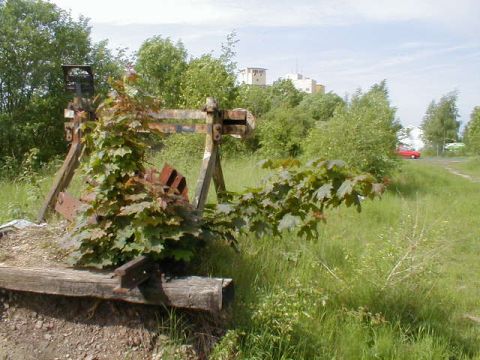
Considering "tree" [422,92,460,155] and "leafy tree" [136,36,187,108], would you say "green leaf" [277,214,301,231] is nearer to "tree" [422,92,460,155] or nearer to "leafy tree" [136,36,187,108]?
"leafy tree" [136,36,187,108]

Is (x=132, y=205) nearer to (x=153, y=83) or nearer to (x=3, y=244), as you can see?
(x=3, y=244)

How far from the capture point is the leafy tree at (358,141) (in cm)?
1092

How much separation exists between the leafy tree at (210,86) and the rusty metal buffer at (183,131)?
814cm

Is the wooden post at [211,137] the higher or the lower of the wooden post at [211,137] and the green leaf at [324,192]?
the higher

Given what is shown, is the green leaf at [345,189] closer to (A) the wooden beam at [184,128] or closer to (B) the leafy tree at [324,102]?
(A) the wooden beam at [184,128]

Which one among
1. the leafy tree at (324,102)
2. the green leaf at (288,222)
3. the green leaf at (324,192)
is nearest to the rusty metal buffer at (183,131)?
the green leaf at (288,222)

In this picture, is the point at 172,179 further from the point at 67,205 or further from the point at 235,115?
the point at 67,205

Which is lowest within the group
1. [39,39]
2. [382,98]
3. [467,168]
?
[467,168]

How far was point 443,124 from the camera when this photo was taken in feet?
172

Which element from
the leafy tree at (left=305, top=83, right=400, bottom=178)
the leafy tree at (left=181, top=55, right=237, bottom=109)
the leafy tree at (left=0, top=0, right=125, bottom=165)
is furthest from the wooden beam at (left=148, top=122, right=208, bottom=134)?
the leafy tree at (left=181, top=55, right=237, bottom=109)

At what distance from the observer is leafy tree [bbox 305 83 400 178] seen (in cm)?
1092

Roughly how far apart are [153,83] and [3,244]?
63.1 feet

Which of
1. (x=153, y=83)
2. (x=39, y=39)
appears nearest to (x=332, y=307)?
(x=39, y=39)

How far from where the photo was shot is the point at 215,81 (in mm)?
13906
